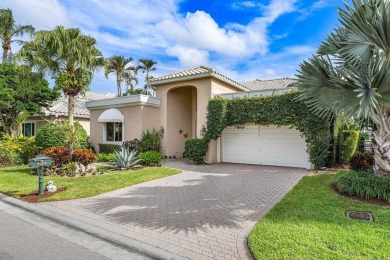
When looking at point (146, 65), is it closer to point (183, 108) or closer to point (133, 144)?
point (183, 108)

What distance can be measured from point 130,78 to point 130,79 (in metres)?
0.21

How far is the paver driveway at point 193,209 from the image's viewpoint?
5883 millimetres

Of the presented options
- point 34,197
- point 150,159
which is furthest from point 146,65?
point 34,197

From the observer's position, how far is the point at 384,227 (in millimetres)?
6355

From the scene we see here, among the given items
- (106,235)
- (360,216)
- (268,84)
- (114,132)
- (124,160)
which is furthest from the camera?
(268,84)

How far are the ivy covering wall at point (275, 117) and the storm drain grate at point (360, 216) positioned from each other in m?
8.04

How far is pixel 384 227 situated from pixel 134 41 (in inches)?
660

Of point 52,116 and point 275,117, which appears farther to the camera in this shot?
point 52,116

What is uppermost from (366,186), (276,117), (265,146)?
A: (276,117)

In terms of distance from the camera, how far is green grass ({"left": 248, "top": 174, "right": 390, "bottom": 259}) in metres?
5.09

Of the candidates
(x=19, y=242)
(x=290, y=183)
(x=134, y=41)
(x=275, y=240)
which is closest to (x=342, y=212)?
(x=275, y=240)

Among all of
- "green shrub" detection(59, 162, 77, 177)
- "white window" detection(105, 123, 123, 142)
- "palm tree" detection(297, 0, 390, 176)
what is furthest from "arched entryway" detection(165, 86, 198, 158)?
"palm tree" detection(297, 0, 390, 176)

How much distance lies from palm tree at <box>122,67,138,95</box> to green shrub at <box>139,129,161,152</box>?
30974 millimetres

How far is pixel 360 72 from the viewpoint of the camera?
837 cm
